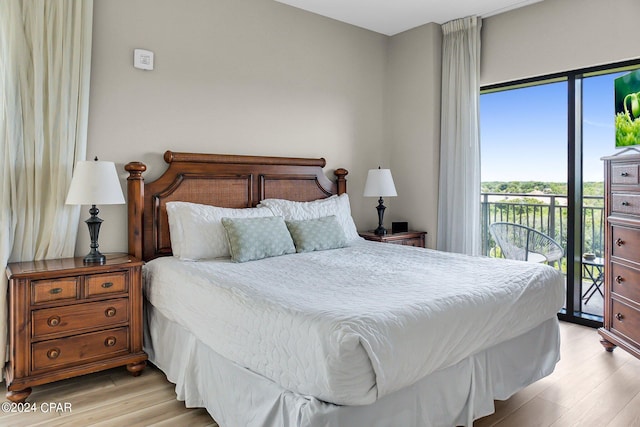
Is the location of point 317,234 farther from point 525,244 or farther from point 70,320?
point 525,244

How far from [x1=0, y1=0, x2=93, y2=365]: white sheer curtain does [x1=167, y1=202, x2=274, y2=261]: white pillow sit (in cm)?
61

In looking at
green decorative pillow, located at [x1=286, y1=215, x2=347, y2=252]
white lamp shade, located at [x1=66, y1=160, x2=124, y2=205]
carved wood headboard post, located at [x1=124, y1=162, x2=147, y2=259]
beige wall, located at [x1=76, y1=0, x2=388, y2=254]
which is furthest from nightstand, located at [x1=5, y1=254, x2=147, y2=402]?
green decorative pillow, located at [x1=286, y1=215, x2=347, y2=252]

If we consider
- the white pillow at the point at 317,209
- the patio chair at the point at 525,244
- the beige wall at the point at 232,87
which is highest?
the beige wall at the point at 232,87

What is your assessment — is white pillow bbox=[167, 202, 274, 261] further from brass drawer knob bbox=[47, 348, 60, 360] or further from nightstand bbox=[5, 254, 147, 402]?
brass drawer knob bbox=[47, 348, 60, 360]

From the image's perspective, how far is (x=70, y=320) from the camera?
8.18ft

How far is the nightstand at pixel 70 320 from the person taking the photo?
2359 mm

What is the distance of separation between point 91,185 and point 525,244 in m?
3.54

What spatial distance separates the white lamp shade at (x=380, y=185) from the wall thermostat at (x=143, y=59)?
2.06 m

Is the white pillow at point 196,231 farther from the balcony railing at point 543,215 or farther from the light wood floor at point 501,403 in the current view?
the balcony railing at point 543,215

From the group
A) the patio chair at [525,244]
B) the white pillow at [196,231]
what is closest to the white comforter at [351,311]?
the white pillow at [196,231]

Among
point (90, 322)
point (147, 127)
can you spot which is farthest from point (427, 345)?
point (147, 127)

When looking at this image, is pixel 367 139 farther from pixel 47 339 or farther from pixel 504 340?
pixel 47 339

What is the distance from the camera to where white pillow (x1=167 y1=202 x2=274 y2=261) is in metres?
2.92

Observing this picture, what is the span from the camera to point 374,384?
1585 millimetres
